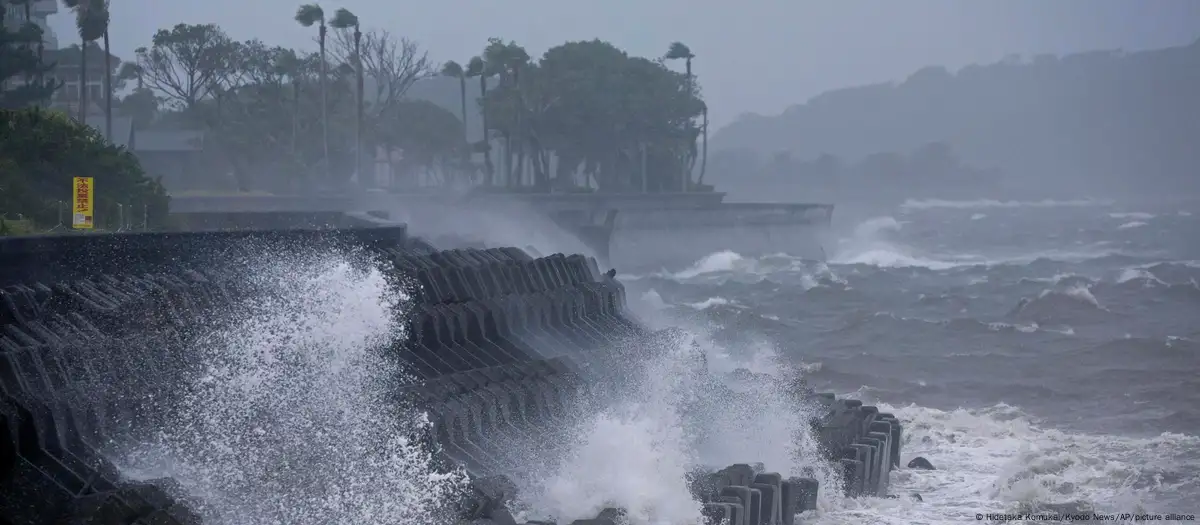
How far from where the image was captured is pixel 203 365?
13.9m

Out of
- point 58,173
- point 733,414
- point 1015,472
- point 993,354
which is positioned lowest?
point 993,354

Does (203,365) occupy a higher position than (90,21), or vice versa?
(90,21)

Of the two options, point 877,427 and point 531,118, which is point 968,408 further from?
point 531,118

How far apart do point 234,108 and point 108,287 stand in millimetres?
62594

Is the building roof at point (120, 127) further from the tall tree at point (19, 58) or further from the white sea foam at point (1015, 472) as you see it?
the white sea foam at point (1015, 472)

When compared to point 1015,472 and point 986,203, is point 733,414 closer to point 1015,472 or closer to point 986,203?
point 1015,472

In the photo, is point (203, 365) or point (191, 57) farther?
point (191, 57)

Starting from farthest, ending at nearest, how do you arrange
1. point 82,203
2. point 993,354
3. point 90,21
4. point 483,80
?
point 483,80 < point 90,21 < point 993,354 < point 82,203

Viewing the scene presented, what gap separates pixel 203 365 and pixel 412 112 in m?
75.6

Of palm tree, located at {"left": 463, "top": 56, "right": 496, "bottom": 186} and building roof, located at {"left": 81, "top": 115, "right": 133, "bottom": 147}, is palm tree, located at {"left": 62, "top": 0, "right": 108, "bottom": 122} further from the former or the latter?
palm tree, located at {"left": 463, "top": 56, "right": 496, "bottom": 186}

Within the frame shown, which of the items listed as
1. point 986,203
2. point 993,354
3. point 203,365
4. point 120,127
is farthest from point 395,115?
point 986,203

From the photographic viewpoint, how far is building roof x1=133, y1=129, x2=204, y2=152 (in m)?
71.1

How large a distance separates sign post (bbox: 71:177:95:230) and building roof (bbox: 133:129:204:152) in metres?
51.8

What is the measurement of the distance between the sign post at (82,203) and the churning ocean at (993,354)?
10176 millimetres
